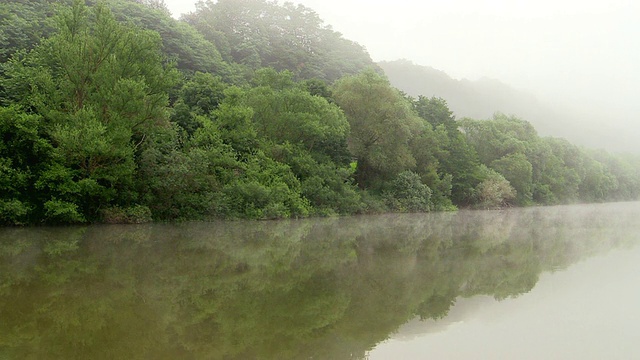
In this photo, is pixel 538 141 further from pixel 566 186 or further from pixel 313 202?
pixel 313 202

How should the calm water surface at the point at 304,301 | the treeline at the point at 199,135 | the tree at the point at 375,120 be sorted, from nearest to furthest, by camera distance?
1. the calm water surface at the point at 304,301
2. the treeline at the point at 199,135
3. the tree at the point at 375,120

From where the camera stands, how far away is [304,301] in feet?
30.2

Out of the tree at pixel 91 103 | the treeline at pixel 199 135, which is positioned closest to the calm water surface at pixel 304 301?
the tree at pixel 91 103

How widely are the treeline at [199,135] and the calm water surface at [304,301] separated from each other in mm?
6527

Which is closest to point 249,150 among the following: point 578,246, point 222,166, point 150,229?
point 222,166

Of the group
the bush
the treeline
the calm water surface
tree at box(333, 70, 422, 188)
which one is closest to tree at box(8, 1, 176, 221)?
the treeline

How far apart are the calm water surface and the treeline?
653cm

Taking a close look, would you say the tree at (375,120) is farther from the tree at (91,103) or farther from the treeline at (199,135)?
the tree at (91,103)

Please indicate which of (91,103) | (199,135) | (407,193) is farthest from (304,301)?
(407,193)

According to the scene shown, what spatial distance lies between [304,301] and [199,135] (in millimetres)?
23453

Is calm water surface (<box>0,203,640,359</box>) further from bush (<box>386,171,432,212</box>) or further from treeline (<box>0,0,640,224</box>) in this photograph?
bush (<box>386,171,432,212</box>)

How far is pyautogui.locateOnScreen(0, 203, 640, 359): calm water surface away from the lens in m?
6.49

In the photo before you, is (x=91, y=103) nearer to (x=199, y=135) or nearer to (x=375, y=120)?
(x=199, y=135)

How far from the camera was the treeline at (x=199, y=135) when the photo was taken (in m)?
23.0
